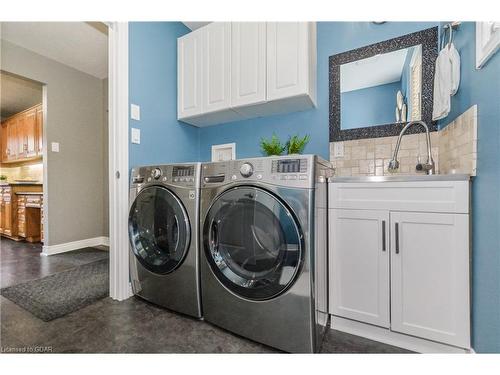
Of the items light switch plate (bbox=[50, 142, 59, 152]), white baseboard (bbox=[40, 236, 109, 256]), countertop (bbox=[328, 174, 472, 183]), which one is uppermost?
light switch plate (bbox=[50, 142, 59, 152])

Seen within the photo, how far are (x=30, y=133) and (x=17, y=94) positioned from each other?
3.28 ft

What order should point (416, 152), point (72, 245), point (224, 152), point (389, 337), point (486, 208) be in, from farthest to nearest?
1. point (72, 245)
2. point (224, 152)
3. point (416, 152)
4. point (389, 337)
5. point (486, 208)

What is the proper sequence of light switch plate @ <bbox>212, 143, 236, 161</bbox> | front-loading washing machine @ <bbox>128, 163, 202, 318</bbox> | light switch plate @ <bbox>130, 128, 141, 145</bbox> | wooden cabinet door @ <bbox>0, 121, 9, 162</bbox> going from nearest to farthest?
front-loading washing machine @ <bbox>128, 163, 202, 318</bbox> < light switch plate @ <bbox>130, 128, 141, 145</bbox> < light switch plate @ <bbox>212, 143, 236, 161</bbox> < wooden cabinet door @ <bbox>0, 121, 9, 162</bbox>

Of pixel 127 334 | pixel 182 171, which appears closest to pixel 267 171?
pixel 182 171

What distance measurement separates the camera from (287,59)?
163 centimetres

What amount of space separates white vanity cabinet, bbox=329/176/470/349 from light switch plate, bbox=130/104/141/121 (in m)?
1.56

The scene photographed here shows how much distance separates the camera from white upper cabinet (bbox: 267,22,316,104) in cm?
158

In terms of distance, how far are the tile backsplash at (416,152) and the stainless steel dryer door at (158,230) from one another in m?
1.24

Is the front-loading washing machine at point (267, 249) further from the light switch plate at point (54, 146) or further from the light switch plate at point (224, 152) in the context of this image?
the light switch plate at point (54, 146)

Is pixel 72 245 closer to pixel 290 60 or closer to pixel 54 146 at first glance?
pixel 54 146

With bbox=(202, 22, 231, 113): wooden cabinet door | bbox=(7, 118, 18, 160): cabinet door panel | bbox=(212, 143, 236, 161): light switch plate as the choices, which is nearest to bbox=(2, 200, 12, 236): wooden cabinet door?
bbox=(7, 118, 18, 160): cabinet door panel

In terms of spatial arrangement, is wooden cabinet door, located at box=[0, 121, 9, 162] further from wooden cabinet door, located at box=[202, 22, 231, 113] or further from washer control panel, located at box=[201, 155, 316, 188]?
washer control panel, located at box=[201, 155, 316, 188]

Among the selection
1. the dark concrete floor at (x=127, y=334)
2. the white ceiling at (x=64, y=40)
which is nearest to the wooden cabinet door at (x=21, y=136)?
the white ceiling at (x=64, y=40)
